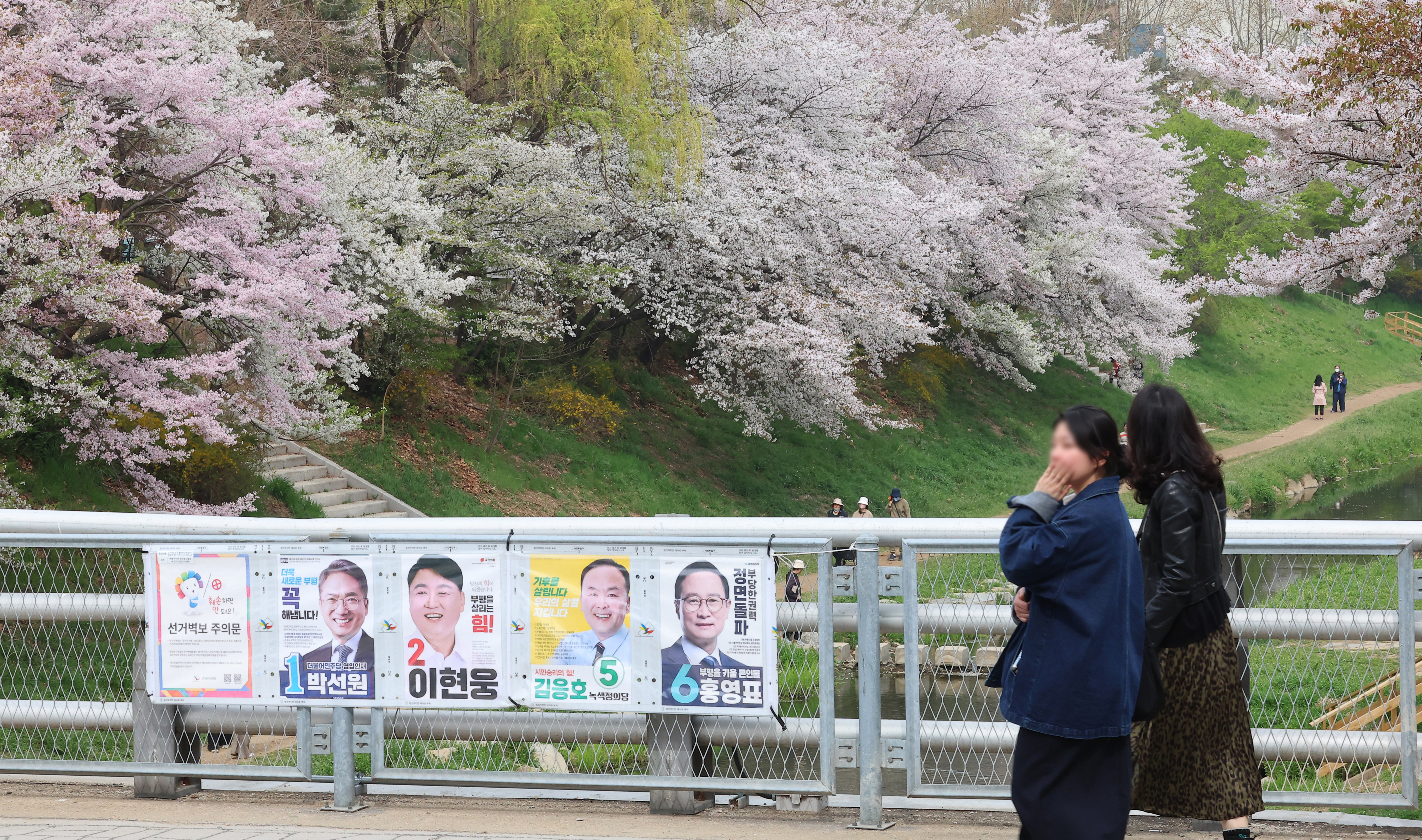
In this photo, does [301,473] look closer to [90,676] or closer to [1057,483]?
[90,676]

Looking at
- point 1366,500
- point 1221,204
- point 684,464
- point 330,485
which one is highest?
point 1221,204

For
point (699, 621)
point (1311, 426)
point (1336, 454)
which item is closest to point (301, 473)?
point (699, 621)

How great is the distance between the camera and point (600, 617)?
15.1 ft

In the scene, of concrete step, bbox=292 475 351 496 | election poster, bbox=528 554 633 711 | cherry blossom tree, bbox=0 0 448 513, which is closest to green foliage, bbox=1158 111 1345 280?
concrete step, bbox=292 475 351 496

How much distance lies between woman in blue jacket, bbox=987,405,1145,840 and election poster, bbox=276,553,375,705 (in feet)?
8.64

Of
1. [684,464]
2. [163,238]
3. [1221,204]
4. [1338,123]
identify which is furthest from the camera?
[1221,204]

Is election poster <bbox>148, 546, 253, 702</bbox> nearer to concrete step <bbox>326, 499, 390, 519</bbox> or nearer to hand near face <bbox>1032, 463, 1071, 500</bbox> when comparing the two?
hand near face <bbox>1032, 463, 1071, 500</bbox>

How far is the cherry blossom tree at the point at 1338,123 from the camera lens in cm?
1288

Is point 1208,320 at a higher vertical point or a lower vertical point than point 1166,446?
higher

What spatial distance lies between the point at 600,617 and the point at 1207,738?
2203mm

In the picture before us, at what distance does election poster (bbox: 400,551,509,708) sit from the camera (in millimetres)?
4664

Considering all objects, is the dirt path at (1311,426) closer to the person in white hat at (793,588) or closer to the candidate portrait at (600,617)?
the person in white hat at (793,588)

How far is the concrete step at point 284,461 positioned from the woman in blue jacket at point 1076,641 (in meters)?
15.5

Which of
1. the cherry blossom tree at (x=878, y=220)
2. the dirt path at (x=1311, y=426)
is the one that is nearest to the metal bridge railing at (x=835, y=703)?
the cherry blossom tree at (x=878, y=220)
